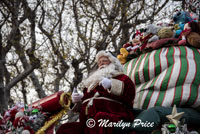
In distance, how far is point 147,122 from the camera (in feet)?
9.93

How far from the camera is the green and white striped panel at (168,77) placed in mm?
3559

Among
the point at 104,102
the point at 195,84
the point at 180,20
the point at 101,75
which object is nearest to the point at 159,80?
the point at 195,84

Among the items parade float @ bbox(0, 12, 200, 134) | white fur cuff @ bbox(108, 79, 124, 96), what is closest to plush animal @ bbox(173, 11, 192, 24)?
parade float @ bbox(0, 12, 200, 134)

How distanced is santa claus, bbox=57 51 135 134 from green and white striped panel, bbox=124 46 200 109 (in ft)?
1.49

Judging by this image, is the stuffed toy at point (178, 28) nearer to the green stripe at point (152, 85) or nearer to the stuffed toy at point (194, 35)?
the stuffed toy at point (194, 35)

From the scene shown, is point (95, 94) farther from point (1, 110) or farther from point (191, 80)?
point (1, 110)

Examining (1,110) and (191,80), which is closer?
(191,80)

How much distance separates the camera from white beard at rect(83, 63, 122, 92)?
378cm

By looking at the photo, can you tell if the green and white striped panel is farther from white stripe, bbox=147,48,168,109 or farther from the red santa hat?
the red santa hat

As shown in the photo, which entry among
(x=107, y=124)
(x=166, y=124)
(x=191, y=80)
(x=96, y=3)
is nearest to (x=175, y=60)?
(x=191, y=80)

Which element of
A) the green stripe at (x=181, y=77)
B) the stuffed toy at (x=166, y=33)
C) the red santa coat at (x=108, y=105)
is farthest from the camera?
the stuffed toy at (x=166, y=33)

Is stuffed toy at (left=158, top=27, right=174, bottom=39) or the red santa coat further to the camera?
stuffed toy at (left=158, top=27, right=174, bottom=39)

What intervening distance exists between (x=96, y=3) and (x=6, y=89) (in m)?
3.69

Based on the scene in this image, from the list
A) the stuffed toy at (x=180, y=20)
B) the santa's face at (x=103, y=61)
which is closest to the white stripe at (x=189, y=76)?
the stuffed toy at (x=180, y=20)
